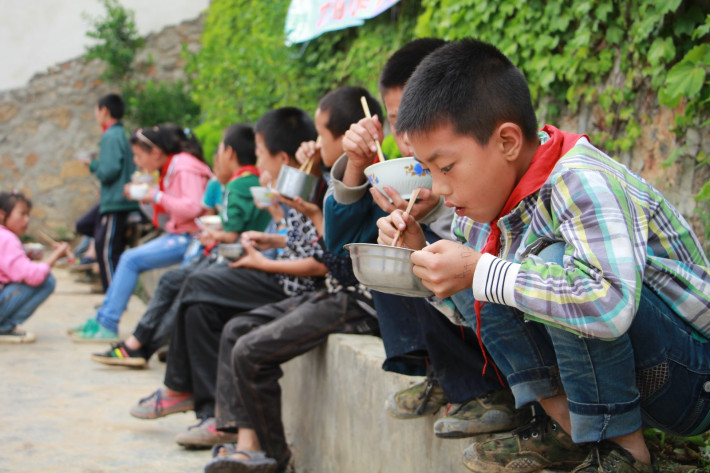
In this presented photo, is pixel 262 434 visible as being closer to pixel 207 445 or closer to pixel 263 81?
pixel 207 445

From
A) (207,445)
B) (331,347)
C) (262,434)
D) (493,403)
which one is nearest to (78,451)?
(207,445)

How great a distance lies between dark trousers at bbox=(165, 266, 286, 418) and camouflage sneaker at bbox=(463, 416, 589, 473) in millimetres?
1903

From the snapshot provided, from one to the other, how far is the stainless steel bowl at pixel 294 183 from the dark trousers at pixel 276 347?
389 millimetres

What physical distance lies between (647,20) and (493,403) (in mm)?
1576

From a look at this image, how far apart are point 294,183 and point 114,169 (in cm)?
423

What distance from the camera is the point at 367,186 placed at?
251 cm

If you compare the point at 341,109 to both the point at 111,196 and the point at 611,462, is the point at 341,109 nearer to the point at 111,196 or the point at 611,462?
the point at 611,462

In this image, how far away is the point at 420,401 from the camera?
217 cm

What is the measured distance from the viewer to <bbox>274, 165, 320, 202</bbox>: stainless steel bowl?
2.98m

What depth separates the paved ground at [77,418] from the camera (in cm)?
316

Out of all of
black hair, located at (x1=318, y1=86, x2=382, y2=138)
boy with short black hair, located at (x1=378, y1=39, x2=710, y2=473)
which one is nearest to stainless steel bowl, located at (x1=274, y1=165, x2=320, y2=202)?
black hair, located at (x1=318, y1=86, x2=382, y2=138)

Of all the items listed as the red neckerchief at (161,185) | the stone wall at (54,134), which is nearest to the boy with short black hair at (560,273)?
the red neckerchief at (161,185)

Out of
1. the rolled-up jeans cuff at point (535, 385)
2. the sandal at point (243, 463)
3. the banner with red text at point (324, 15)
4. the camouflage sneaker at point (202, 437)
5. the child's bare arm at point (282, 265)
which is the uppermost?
the banner with red text at point (324, 15)

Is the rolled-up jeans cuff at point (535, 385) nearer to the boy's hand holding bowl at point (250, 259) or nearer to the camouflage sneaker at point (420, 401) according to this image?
the camouflage sneaker at point (420, 401)
